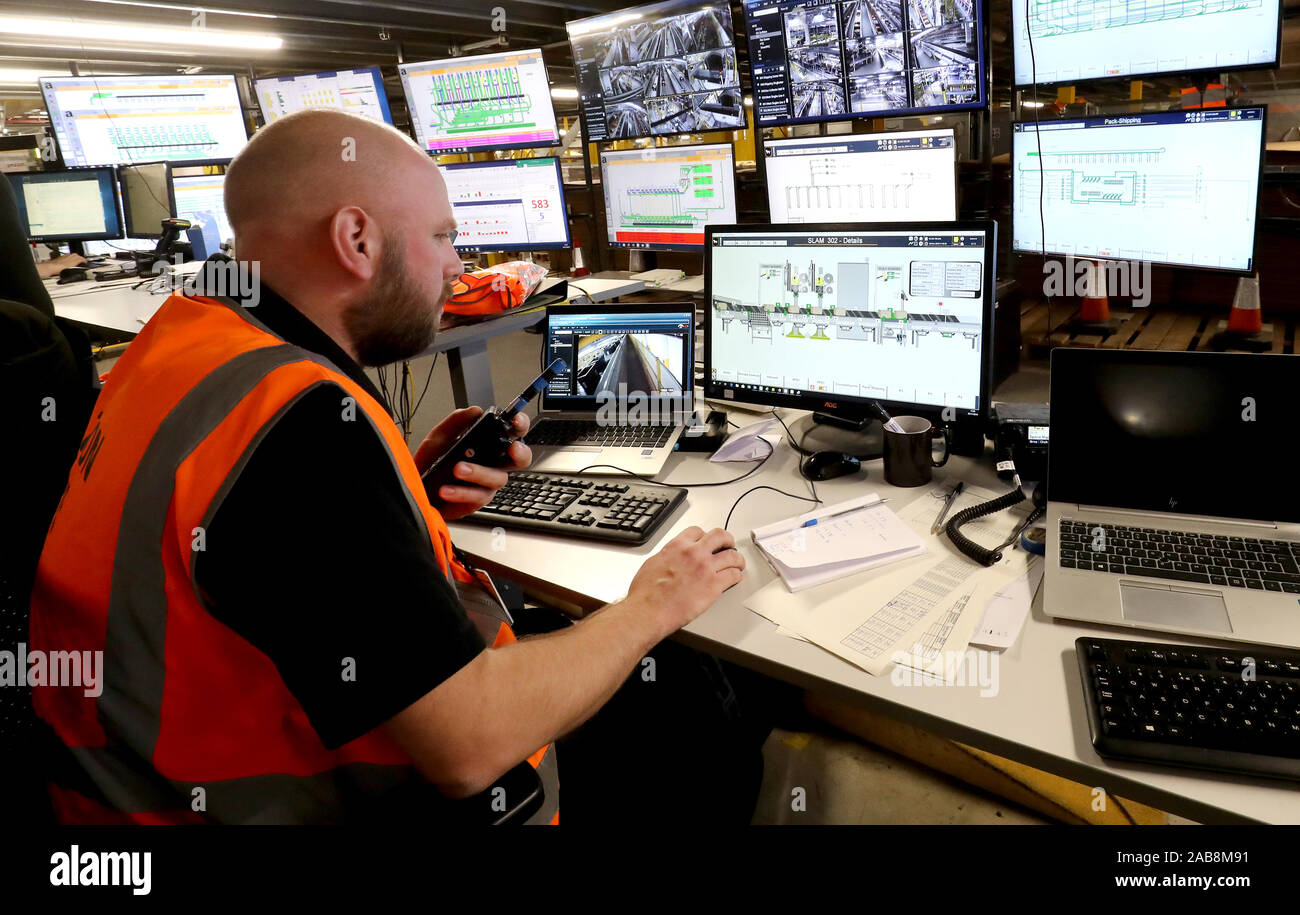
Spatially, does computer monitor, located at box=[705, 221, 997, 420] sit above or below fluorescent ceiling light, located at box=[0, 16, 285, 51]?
below

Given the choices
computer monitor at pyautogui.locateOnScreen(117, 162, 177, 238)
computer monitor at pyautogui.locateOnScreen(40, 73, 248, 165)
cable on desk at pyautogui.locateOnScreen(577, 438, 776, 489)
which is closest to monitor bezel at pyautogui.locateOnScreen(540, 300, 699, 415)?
cable on desk at pyautogui.locateOnScreen(577, 438, 776, 489)

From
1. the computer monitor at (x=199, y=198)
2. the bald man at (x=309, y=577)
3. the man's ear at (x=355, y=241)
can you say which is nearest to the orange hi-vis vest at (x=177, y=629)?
the bald man at (x=309, y=577)

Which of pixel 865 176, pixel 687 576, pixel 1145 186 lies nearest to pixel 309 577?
pixel 687 576

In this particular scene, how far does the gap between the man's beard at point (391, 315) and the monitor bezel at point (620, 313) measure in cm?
66

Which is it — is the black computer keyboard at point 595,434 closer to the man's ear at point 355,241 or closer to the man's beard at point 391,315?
the man's beard at point 391,315

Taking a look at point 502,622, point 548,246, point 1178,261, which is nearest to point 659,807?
point 502,622

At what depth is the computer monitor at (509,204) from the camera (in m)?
3.15

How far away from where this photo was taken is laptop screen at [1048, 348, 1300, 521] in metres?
1.09

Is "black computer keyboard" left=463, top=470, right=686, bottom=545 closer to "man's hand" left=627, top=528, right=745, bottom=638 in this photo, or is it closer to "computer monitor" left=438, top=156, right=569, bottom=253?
"man's hand" left=627, top=528, right=745, bottom=638

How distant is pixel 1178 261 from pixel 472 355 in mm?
1910

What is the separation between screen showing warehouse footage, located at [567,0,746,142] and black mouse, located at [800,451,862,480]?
2.08 meters

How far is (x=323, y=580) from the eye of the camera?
697 millimetres
